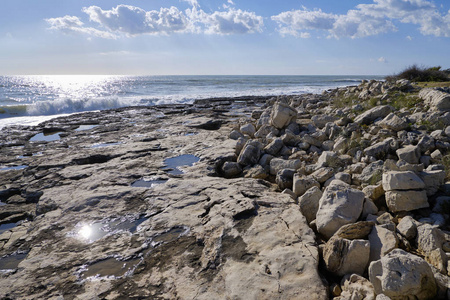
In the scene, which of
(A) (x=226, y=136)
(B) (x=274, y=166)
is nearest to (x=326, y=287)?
(B) (x=274, y=166)

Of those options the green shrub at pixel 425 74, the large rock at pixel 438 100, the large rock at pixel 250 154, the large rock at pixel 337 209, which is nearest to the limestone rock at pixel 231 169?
the large rock at pixel 250 154

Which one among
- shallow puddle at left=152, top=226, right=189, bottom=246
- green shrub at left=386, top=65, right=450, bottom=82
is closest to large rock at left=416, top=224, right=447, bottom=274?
shallow puddle at left=152, top=226, right=189, bottom=246

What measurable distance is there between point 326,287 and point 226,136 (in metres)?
5.79

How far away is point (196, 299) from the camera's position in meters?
2.06

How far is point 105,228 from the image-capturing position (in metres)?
3.26

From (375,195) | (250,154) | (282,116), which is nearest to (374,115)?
(282,116)

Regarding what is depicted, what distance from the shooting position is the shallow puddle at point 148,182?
4.50 m

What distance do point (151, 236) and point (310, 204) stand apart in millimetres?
1759

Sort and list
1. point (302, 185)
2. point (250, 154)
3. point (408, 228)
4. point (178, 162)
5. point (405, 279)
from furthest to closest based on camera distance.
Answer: point (178, 162) → point (250, 154) → point (302, 185) → point (408, 228) → point (405, 279)

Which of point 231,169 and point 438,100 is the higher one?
point 438,100

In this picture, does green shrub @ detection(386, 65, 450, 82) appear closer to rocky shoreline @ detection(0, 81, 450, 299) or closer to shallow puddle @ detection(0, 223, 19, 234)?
rocky shoreline @ detection(0, 81, 450, 299)

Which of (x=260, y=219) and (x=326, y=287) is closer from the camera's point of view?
(x=326, y=287)

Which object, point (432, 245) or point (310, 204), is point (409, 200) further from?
point (310, 204)

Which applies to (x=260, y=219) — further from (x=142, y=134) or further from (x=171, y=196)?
(x=142, y=134)
